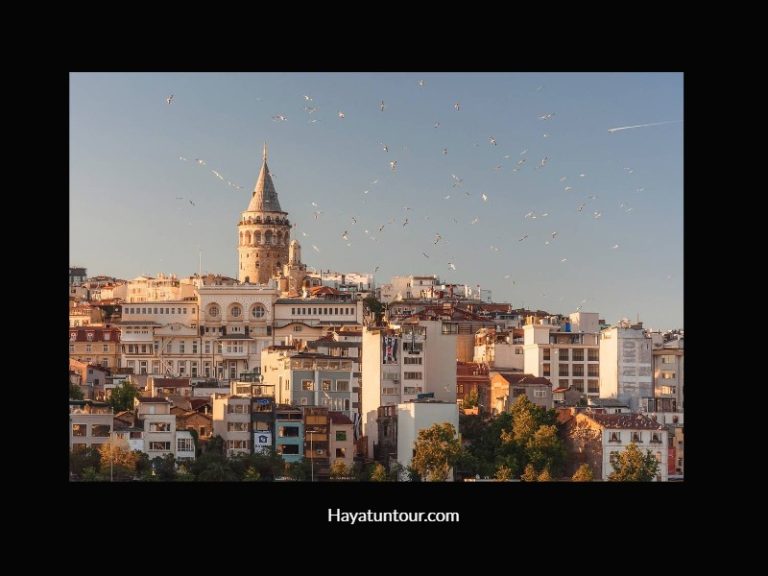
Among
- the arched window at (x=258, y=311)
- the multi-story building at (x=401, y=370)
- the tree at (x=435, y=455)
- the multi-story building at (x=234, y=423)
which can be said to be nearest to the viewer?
the tree at (x=435, y=455)

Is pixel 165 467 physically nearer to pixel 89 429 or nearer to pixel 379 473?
pixel 89 429

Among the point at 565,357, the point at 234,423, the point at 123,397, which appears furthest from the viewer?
the point at 565,357

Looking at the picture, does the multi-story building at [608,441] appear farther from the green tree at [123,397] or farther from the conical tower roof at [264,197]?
the conical tower roof at [264,197]

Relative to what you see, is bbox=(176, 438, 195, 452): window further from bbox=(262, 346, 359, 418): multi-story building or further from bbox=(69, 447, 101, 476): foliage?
bbox=(262, 346, 359, 418): multi-story building

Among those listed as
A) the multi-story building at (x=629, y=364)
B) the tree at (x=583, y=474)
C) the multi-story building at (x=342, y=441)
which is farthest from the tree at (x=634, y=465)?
the multi-story building at (x=629, y=364)

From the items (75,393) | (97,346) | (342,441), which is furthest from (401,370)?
(97,346)

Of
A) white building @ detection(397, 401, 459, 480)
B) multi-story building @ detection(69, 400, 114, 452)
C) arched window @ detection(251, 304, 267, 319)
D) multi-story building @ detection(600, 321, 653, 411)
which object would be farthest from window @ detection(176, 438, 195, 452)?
arched window @ detection(251, 304, 267, 319)

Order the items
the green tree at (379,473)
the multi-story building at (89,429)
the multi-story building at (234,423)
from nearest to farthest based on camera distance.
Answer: the green tree at (379,473) → the multi-story building at (89,429) → the multi-story building at (234,423)
